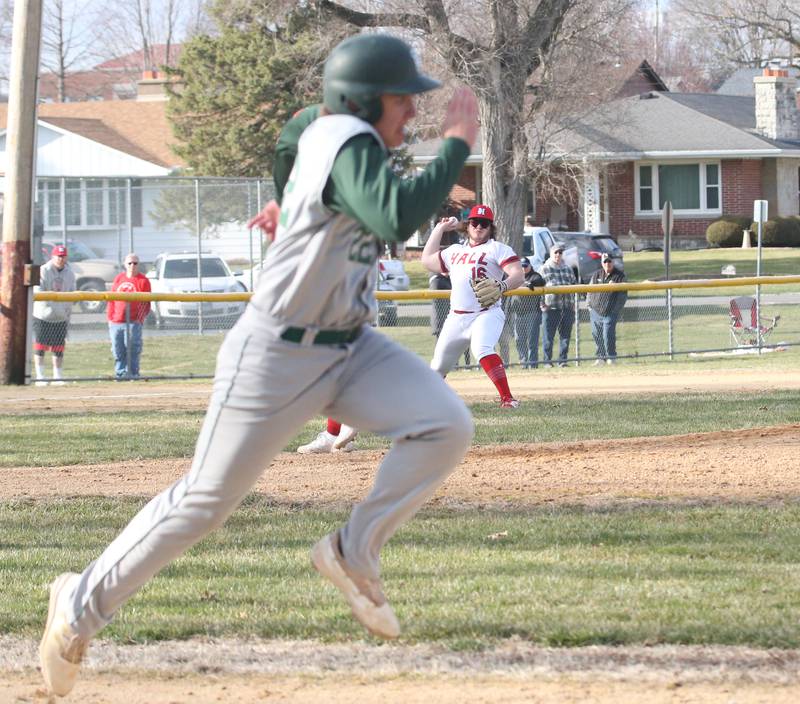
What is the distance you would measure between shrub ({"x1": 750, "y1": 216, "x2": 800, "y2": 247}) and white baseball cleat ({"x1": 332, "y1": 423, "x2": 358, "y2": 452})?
38.0m

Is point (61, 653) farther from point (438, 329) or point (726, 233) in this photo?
point (726, 233)

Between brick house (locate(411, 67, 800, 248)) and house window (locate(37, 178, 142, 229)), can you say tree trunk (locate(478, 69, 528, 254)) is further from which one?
brick house (locate(411, 67, 800, 248))

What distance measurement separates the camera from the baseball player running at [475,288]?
40.0 ft

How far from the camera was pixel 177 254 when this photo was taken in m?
26.5

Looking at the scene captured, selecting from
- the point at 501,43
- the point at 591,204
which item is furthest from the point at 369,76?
the point at 591,204

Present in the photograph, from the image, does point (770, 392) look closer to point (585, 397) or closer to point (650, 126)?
point (585, 397)

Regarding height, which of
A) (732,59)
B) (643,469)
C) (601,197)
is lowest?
(643,469)

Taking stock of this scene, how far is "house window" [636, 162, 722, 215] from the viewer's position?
49.1 m

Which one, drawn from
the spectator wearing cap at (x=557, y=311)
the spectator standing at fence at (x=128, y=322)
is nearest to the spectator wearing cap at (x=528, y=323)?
the spectator wearing cap at (x=557, y=311)

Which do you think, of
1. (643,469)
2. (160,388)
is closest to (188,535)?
(643,469)

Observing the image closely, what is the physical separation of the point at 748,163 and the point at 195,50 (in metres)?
21.1

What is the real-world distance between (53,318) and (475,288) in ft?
27.6

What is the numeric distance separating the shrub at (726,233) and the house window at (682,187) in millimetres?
2294

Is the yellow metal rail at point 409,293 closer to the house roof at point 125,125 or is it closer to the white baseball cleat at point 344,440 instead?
the white baseball cleat at point 344,440
